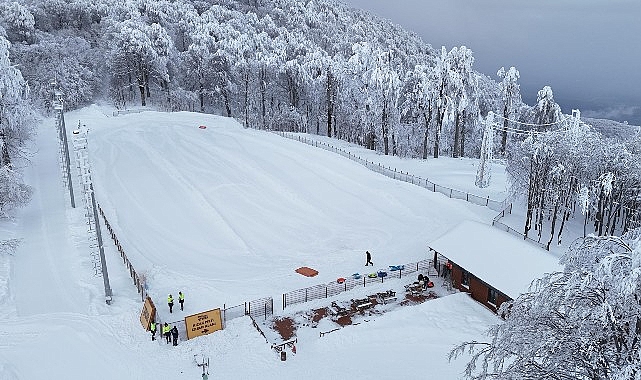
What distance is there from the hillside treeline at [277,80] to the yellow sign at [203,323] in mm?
22879

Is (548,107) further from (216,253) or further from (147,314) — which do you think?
(147,314)

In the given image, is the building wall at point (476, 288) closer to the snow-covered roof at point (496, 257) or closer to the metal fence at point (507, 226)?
the snow-covered roof at point (496, 257)

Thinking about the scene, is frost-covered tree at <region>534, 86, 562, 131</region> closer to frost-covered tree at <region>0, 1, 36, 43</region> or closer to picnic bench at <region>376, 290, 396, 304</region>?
picnic bench at <region>376, 290, 396, 304</region>

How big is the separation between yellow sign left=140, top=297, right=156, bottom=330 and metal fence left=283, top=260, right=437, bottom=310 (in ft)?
22.3

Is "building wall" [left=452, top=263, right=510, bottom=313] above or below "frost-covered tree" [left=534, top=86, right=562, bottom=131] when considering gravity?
below

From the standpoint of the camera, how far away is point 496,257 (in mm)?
28359

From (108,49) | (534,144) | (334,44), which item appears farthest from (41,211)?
(334,44)

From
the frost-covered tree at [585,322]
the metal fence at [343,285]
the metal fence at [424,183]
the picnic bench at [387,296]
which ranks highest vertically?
the frost-covered tree at [585,322]

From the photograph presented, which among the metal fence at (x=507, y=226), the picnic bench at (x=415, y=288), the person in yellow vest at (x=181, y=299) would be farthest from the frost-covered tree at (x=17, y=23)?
the picnic bench at (x=415, y=288)

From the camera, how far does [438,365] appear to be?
22.5 meters

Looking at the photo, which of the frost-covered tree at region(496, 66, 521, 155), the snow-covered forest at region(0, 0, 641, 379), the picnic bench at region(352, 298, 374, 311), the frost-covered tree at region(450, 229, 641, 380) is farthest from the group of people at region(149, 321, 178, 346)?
the frost-covered tree at region(496, 66, 521, 155)

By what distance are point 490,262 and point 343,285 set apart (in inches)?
333

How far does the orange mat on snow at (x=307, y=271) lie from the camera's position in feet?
101

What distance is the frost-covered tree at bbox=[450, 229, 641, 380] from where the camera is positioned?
10125 mm
